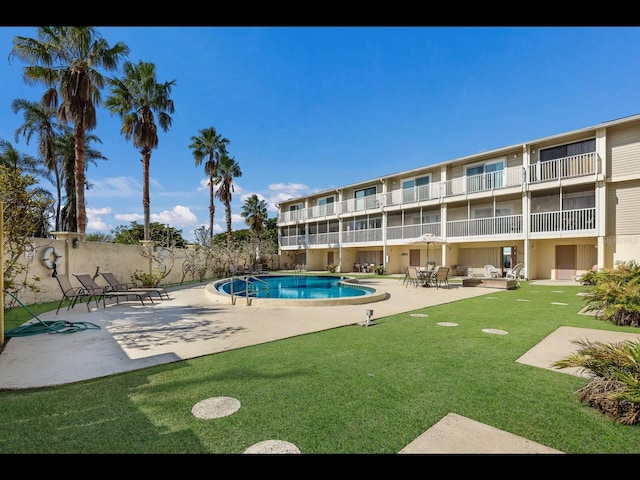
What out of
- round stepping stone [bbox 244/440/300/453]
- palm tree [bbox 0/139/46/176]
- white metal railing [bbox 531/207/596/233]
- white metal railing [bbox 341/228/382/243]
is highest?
palm tree [bbox 0/139/46/176]

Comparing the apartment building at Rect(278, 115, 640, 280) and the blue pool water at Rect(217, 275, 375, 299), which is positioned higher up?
the apartment building at Rect(278, 115, 640, 280)

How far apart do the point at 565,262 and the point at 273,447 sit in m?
21.0

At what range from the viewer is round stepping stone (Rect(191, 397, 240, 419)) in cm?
282

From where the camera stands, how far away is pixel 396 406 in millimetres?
2943

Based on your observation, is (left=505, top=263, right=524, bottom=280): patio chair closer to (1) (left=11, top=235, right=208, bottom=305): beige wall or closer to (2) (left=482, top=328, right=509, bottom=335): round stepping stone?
(2) (left=482, top=328, right=509, bottom=335): round stepping stone

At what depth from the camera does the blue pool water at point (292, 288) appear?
13487 mm

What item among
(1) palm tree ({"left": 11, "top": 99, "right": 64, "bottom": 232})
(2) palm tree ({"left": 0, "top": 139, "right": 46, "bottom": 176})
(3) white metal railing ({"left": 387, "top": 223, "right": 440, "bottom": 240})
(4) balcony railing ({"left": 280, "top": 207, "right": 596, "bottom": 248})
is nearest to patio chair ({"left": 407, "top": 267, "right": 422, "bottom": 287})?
(4) balcony railing ({"left": 280, "top": 207, "right": 596, "bottom": 248})

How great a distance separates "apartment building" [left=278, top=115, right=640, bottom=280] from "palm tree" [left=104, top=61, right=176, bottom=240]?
15564 millimetres

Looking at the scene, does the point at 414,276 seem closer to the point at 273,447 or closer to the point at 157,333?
the point at 157,333
